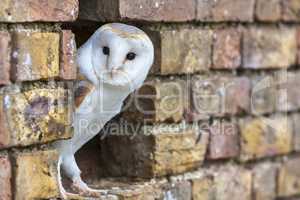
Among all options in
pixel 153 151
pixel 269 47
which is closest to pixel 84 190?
pixel 153 151

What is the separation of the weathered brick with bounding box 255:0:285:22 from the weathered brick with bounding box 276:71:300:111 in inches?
4.7

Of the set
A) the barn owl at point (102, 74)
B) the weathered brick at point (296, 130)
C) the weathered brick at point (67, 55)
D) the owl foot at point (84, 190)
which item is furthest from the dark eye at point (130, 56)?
the weathered brick at point (296, 130)

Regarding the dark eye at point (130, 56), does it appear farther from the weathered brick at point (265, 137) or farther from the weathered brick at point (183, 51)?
the weathered brick at point (265, 137)

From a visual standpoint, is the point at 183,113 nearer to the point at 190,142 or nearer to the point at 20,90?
the point at 190,142

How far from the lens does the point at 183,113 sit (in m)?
1.16

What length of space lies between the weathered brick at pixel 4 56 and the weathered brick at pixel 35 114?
0.05ft

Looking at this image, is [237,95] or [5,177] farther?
[237,95]

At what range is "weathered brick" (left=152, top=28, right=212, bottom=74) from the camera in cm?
110

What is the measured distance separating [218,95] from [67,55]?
0.36 m

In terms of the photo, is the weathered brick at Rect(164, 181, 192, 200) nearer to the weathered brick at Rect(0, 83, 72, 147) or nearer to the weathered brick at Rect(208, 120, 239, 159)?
the weathered brick at Rect(208, 120, 239, 159)

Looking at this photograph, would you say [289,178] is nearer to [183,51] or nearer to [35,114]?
[183,51]

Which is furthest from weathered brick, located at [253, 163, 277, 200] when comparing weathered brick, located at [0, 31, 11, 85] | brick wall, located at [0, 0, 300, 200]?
weathered brick, located at [0, 31, 11, 85]

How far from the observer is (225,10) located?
1.19 metres

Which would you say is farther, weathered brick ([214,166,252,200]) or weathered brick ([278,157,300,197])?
weathered brick ([278,157,300,197])
